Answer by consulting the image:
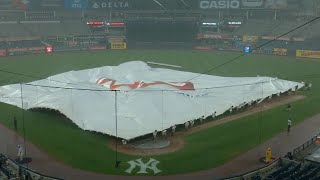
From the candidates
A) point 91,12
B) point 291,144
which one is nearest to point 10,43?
point 91,12

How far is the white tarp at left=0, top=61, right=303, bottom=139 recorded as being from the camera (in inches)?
1259

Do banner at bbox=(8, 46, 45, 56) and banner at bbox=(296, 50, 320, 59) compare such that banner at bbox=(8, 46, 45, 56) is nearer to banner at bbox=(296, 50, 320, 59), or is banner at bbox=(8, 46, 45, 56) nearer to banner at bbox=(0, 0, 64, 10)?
banner at bbox=(0, 0, 64, 10)

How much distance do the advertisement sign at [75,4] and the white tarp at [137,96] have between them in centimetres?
5004

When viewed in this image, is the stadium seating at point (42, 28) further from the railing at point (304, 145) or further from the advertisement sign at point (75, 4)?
the railing at point (304, 145)

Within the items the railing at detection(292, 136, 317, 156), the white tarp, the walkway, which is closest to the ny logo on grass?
the walkway

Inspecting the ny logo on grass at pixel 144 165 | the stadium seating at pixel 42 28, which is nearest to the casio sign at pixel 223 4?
the stadium seating at pixel 42 28

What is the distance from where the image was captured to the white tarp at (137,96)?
105ft

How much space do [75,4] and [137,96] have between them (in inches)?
2590

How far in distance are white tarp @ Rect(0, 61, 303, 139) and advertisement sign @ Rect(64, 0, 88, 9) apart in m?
50.0

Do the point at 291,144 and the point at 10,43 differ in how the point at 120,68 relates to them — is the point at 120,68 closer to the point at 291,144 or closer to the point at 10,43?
the point at 291,144

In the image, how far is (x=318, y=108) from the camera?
1639 inches

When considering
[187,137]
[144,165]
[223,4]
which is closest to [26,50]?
[223,4]

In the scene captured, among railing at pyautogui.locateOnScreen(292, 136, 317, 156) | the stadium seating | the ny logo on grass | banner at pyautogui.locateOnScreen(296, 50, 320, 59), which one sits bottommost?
the ny logo on grass

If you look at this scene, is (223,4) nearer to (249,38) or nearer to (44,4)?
(249,38)
